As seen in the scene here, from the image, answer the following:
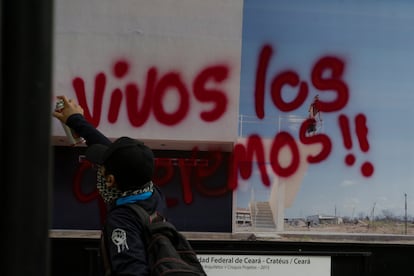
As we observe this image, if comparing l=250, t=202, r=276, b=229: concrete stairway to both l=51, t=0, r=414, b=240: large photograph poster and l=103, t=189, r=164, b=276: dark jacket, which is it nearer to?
l=51, t=0, r=414, b=240: large photograph poster

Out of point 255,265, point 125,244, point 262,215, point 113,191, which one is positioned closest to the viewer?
point 125,244

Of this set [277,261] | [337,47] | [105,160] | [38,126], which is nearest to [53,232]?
[277,261]

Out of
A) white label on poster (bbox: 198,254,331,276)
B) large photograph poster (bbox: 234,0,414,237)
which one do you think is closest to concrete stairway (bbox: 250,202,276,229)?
large photograph poster (bbox: 234,0,414,237)

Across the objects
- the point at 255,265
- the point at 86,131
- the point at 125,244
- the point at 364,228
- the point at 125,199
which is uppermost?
the point at 86,131

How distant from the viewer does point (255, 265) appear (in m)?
2.99

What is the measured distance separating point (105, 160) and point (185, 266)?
0.44 meters

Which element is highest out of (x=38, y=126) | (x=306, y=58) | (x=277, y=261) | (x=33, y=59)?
(x=306, y=58)

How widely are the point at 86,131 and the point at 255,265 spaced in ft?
4.39

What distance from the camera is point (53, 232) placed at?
305 centimetres

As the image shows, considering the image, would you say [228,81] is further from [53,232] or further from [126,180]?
[126,180]

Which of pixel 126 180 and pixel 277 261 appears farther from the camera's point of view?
pixel 277 261

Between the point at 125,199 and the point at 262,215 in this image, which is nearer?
the point at 125,199

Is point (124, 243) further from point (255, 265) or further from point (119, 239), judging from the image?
point (255, 265)

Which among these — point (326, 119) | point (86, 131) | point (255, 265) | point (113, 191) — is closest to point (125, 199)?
point (113, 191)
